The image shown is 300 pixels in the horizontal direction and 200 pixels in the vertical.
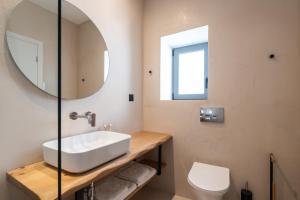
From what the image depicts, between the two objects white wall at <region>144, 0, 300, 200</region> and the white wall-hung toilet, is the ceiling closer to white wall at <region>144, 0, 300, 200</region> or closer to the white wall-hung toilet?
white wall at <region>144, 0, 300, 200</region>

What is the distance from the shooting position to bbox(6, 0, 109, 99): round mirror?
0.94 metres

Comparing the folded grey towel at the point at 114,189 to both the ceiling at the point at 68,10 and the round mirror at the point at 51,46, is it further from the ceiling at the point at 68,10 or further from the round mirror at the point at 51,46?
the ceiling at the point at 68,10

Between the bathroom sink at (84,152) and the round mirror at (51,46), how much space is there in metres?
0.35

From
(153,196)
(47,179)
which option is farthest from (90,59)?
(153,196)

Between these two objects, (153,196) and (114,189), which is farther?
(153,196)

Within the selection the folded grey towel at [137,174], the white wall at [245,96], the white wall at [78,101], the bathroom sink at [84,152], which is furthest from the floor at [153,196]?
the bathroom sink at [84,152]

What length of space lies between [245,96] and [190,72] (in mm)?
787

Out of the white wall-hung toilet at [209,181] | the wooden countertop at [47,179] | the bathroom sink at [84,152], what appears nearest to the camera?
the wooden countertop at [47,179]

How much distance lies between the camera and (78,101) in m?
1.27

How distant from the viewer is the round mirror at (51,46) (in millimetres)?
943

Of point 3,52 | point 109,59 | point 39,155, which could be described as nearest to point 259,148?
point 109,59

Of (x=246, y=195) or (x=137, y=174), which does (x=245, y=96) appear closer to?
(x=246, y=195)

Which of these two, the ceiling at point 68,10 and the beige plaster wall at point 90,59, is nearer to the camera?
the ceiling at point 68,10

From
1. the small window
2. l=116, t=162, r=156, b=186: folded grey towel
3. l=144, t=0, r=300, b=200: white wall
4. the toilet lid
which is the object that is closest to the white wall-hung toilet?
the toilet lid
